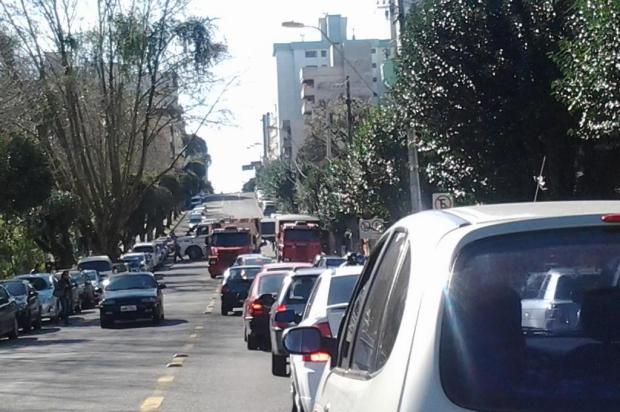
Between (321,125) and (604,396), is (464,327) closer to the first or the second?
(604,396)

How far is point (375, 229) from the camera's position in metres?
41.8

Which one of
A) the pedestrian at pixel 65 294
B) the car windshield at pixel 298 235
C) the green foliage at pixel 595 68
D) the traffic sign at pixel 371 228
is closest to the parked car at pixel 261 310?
the green foliage at pixel 595 68

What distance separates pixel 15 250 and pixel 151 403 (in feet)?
138

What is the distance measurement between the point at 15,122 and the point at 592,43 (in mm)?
31268

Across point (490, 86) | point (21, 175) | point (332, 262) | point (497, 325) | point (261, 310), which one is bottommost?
point (332, 262)

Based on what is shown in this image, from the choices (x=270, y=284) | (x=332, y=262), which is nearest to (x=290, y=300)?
(x=270, y=284)

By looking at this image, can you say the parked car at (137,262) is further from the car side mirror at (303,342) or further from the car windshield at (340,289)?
the car side mirror at (303,342)

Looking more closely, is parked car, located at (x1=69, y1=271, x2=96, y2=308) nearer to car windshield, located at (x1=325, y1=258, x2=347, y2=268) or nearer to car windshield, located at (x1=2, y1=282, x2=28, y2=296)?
car windshield, located at (x1=2, y1=282, x2=28, y2=296)

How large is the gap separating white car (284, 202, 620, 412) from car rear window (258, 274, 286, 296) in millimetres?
18538

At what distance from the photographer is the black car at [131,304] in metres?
32.6

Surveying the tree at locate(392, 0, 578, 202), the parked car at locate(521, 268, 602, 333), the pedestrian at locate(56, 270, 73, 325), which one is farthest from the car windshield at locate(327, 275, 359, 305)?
the pedestrian at locate(56, 270, 73, 325)

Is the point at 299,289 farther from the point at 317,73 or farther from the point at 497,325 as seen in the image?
the point at 317,73

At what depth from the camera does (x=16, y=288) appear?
34.5 m

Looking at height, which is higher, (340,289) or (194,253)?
(340,289)
